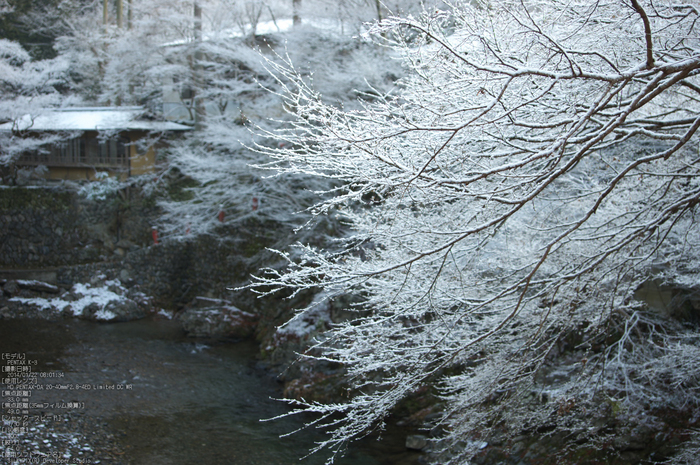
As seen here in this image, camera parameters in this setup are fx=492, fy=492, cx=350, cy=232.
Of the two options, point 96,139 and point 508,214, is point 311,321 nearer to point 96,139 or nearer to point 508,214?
point 508,214

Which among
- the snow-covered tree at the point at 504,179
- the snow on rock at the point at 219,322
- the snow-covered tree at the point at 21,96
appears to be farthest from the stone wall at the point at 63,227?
the snow-covered tree at the point at 504,179

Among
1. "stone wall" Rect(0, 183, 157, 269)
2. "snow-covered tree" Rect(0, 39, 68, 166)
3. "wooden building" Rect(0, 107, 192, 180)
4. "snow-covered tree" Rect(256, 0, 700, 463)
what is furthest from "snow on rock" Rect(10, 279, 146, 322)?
"snow-covered tree" Rect(256, 0, 700, 463)

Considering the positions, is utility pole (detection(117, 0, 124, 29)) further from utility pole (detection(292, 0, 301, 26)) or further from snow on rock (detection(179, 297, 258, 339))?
snow on rock (detection(179, 297, 258, 339))

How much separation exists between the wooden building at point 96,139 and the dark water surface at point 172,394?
577cm

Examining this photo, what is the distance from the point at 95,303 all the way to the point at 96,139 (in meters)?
5.98

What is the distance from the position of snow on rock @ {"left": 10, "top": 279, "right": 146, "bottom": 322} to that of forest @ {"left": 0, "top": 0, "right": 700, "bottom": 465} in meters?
4.11

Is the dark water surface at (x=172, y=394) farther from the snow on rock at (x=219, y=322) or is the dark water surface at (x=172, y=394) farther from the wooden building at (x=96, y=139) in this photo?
the wooden building at (x=96, y=139)

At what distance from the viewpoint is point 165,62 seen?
14.4 metres

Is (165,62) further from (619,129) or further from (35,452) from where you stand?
(619,129)

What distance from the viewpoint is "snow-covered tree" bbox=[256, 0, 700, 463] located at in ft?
9.18

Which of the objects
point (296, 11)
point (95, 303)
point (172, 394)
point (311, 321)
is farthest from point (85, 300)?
point (296, 11)

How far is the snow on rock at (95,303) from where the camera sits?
12.0 metres

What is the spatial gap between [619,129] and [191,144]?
11811 mm

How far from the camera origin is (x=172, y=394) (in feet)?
26.7
